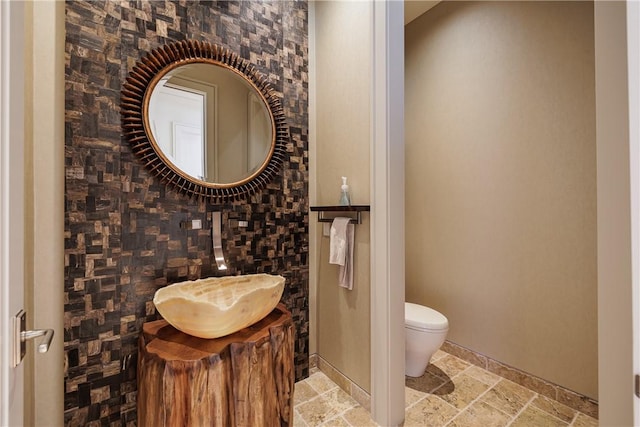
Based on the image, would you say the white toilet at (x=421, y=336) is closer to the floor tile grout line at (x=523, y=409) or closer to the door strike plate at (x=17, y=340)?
the floor tile grout line at (x=523, y=409)

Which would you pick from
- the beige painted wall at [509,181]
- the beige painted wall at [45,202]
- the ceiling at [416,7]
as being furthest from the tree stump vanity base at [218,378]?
the ceiling at [416,7]

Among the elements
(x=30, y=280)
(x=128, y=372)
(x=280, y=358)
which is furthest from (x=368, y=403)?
(x=30, y=280)

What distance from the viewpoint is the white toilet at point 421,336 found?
5.84 feet

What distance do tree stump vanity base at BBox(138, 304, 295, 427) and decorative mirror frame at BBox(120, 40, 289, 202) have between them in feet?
2.43

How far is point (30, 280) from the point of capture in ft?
3.72

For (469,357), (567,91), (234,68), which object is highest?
(234,68)

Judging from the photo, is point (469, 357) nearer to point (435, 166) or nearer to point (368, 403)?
point (368, 403)

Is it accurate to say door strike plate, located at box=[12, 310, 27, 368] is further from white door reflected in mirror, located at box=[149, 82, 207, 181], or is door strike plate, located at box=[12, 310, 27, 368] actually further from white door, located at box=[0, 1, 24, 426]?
white door reflected in mirror, located at box=[149, 82, 207, 181]

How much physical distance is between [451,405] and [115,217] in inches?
84.5

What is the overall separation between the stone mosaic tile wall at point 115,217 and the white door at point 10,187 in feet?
2.56

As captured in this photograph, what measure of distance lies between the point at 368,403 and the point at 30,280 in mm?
1750

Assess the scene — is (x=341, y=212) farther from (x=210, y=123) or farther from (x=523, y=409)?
(x=523, y=409)

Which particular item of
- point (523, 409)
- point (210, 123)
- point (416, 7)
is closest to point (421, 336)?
point (523, 409)

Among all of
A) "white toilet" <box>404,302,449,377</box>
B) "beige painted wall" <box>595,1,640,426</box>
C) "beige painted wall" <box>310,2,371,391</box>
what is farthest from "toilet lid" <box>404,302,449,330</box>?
"beige painted wall" <box>595,1,640,426</box>
